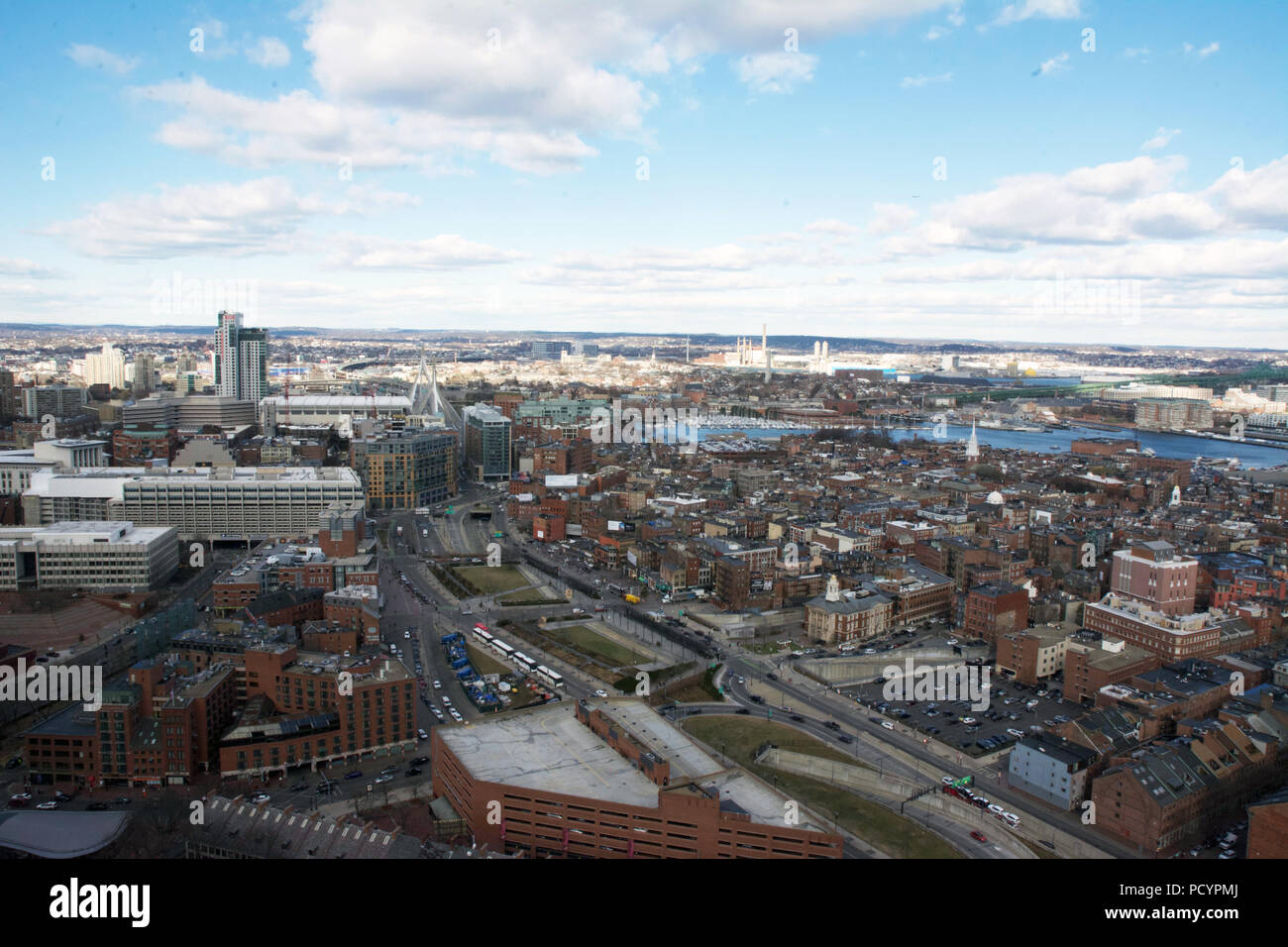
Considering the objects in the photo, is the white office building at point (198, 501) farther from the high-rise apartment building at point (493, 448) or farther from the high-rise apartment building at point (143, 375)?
the high-rise apartment building at point (143, 375)

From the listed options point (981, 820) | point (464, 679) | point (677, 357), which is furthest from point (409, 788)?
point (677, 357)

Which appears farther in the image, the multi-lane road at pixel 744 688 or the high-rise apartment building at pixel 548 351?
the high-rise apartment building at pixel 548 351

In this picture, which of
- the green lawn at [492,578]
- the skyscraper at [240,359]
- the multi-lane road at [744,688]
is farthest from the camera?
the skyscraper at [240,359]

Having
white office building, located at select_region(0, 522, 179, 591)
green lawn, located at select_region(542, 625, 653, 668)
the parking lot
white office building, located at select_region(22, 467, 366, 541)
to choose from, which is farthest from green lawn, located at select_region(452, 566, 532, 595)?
the parking lot

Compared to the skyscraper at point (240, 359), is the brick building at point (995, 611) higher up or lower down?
lower down

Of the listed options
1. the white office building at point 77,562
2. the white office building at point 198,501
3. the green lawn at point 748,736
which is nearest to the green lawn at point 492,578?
the white office building at point 198,501
